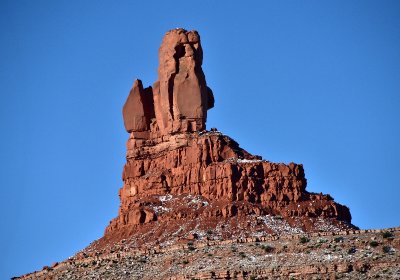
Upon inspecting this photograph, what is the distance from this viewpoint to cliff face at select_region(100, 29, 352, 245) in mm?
177000

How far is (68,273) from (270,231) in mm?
16577

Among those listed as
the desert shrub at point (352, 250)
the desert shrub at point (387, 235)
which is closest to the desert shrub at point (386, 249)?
the desert shrub at point (352, 250)

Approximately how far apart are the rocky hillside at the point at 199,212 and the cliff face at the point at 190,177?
0.28 ft

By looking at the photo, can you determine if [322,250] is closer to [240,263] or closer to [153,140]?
[240,263]

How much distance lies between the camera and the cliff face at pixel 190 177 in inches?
6969

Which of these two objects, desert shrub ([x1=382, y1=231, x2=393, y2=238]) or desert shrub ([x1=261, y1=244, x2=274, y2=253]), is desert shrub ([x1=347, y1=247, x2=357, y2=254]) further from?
desert shrub ([x1=261, y1=244, x2=274, y2=253])

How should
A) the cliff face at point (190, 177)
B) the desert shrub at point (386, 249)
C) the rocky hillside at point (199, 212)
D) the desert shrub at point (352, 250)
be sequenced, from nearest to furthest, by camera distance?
the desert shrub at point (386, 249), the desert shrub at point (352, 250), the rocky hillside at point (199, 212), the cliff face at point (190, 177)

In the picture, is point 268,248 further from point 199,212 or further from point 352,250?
point 199,212

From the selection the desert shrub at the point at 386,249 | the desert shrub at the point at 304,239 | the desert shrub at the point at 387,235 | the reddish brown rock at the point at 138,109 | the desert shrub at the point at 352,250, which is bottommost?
the desert shrub at the point at 386,249

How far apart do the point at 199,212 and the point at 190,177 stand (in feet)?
19.7

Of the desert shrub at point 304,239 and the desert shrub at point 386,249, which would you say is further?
the desert shrub at point 304,239

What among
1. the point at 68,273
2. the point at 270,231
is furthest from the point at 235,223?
the point at 68,273

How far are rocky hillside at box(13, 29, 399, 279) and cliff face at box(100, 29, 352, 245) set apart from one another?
0.28ft

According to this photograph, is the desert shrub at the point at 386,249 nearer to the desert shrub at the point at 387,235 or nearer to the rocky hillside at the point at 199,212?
the rocky hillside at the point at 199,212
